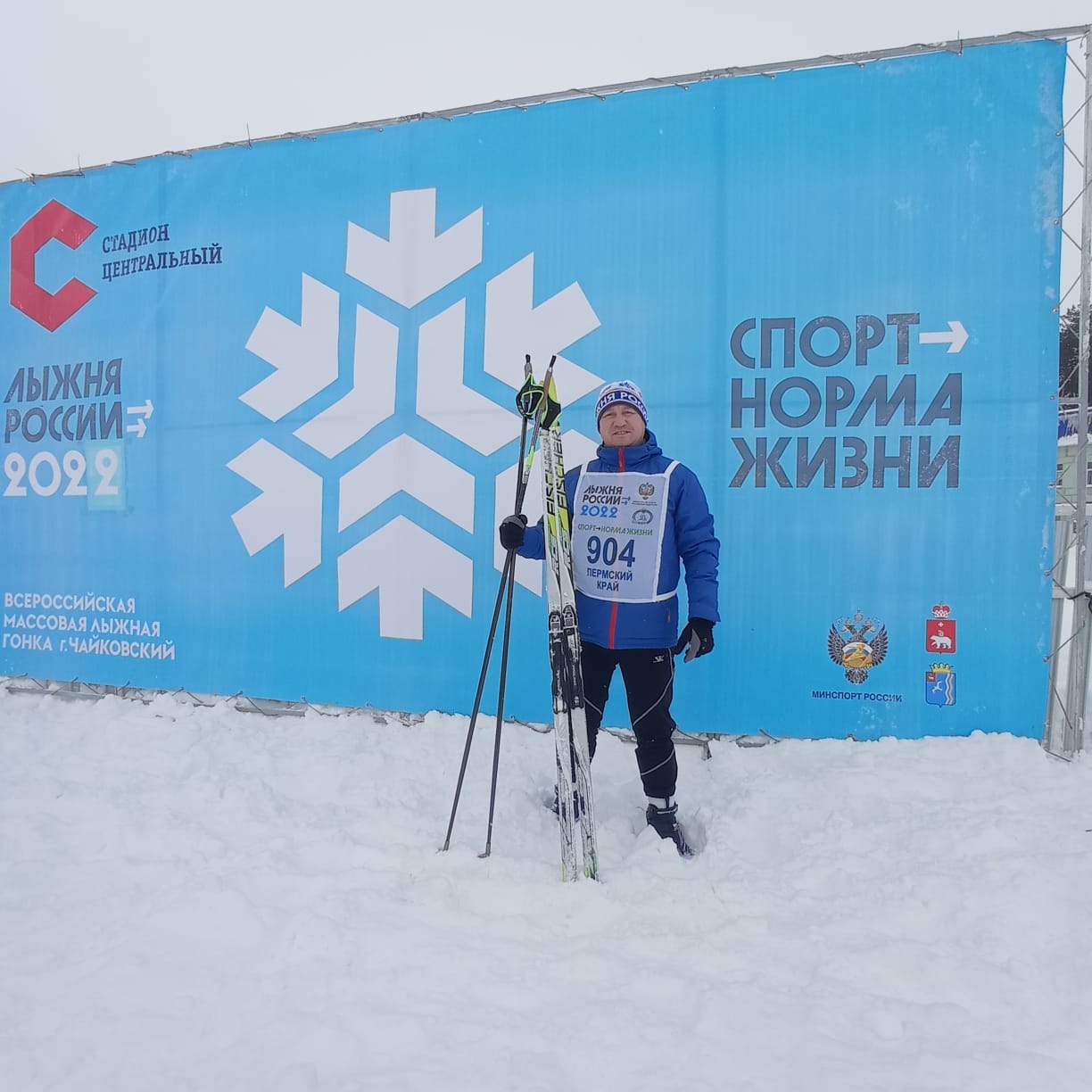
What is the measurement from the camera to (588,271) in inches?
153

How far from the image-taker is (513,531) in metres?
2.77

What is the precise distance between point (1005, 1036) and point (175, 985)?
2033 millimetres

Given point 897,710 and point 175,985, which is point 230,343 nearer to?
point 175,985

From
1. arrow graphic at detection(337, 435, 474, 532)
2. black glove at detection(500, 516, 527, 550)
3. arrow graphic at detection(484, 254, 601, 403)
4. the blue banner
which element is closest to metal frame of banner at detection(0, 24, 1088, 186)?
the blue banner

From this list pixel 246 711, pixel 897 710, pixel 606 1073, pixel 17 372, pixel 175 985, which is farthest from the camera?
pixel 17 372

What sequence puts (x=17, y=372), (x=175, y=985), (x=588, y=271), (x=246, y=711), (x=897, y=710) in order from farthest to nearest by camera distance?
(x=17, y=372), (x=246, y=711), (x=588, y=271), (x=897, y=710), (x=175, y=985)

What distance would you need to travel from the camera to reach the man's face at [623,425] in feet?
9.60

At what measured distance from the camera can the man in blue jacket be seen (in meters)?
2.88

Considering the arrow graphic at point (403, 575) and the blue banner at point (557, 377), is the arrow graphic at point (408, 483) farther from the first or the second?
the arrow graphic at point (403, 575)

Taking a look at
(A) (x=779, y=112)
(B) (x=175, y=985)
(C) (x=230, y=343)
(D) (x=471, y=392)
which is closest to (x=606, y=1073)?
(B) (x=175, y=985)

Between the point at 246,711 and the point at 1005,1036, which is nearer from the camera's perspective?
the point at 1005,1036

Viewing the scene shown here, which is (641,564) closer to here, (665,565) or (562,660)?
(665,565)

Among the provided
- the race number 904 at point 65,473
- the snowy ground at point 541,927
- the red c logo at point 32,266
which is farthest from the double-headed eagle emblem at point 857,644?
the red c logo at point 32,266

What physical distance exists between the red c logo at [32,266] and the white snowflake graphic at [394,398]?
141 cm
